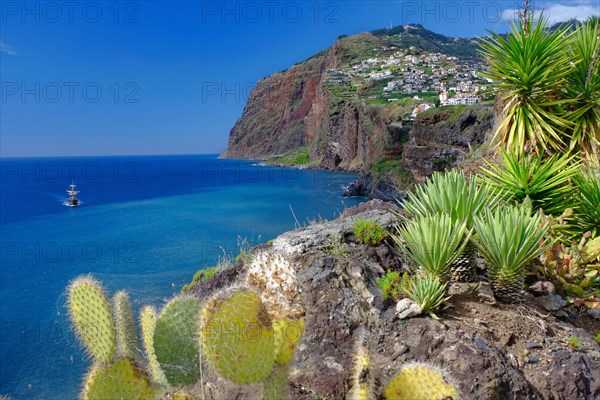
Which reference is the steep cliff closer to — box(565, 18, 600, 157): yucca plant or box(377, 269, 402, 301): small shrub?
box(565, 18, 600, 157): yucca plant

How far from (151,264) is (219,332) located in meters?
28.6

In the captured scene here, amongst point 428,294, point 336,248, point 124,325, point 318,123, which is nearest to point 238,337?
point 124,325

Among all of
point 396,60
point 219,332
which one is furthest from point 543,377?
point 396,60

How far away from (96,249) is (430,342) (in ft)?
117

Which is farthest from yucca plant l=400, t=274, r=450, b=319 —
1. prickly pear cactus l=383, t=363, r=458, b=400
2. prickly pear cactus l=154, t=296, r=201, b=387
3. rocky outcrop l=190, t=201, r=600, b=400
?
prickly pear cactus l=154, t=296, r=201, b=387

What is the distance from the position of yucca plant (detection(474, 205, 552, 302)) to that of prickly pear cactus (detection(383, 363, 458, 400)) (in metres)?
2.86

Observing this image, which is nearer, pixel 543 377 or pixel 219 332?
pixel 219 332

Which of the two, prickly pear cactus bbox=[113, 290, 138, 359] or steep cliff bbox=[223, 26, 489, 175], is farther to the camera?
steep cliff bbox=[223, 26, 489, 175]

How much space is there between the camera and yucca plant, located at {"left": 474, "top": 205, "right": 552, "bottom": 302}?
4273 mm

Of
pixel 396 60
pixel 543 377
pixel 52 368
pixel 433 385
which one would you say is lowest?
pixel 52 368

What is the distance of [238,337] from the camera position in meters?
2.04

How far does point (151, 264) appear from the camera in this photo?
28250mm

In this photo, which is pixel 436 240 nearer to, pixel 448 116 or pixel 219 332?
pixel 219 332

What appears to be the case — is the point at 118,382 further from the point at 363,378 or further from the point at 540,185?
the point at 540,185
